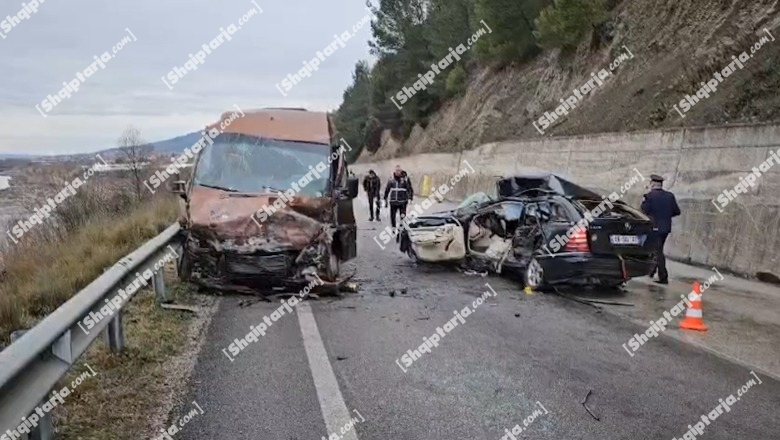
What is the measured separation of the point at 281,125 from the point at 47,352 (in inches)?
261

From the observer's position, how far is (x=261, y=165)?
32.4 ft

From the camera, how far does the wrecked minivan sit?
8.66 m

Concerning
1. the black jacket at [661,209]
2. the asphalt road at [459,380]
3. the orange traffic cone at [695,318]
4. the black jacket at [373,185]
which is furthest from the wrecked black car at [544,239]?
the black jacket at [373,185]

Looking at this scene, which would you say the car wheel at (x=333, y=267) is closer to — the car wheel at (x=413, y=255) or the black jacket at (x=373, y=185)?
the car wheel at (x=413, y=255)

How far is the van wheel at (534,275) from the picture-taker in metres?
9.93

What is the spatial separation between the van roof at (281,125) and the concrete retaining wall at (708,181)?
23.1ft

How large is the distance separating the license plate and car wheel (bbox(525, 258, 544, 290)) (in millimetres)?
1044

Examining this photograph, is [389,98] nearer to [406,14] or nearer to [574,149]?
[406,14]

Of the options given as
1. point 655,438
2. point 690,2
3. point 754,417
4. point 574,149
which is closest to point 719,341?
point 754,417

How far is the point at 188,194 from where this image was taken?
949 cm

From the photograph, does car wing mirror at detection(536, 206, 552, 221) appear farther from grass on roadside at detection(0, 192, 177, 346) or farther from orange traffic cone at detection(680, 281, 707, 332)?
grass on roadside at detection(0, 192, 177, 346)

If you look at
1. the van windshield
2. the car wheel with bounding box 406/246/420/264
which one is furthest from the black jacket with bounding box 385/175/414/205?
the van windshield

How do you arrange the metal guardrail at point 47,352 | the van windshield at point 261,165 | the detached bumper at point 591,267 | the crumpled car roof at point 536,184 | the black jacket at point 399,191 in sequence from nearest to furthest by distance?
the metal guardrail at point 47,352 → the detached bumper at point 591,267 → the van windshield at point 261,165 → the crumpled car roof at point 536,184 → the black jacket at point 399,191

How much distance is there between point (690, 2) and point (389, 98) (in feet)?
118
